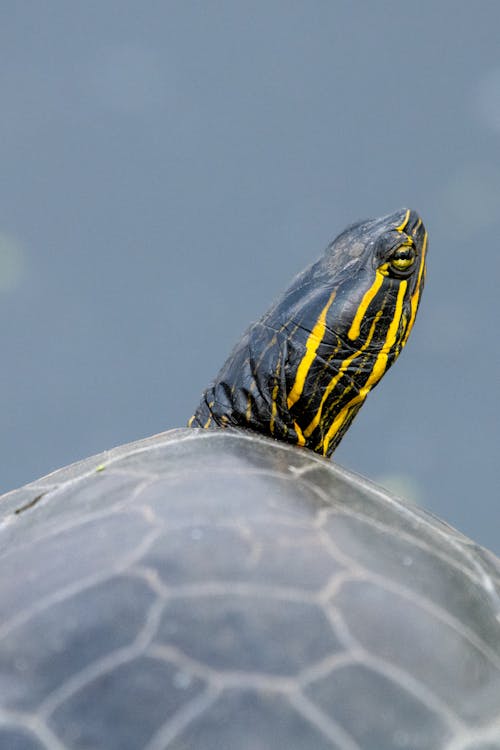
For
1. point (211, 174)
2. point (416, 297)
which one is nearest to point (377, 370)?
point (416, 297)

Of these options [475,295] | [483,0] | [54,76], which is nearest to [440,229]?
[475,295]

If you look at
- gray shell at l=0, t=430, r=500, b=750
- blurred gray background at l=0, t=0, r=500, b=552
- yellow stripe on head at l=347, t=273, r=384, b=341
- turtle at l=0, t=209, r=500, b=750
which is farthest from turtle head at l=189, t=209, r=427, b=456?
blurred gray background at l=0, t=0, r=500, b=552

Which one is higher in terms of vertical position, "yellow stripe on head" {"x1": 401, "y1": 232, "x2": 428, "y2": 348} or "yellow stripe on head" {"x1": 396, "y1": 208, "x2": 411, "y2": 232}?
"yellow stripe on head" {"x1": 396, "y1": 208, "x2": 411, "y2": 232}

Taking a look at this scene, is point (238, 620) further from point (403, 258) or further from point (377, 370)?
point (403, 258)

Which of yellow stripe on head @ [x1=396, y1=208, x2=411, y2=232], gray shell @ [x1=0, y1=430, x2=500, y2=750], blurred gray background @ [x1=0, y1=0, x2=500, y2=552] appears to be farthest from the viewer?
blurred gray background @ [x1=0, y1=0, x2=500, y2=552]

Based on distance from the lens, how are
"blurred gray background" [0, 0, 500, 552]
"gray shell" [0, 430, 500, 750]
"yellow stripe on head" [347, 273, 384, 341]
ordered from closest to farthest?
"gray shell" [0, 430, 500, 750]
"yellow stripe on head" [347, 273, 384, 341]
"blurred gray background" [0, 0, 500, 552]

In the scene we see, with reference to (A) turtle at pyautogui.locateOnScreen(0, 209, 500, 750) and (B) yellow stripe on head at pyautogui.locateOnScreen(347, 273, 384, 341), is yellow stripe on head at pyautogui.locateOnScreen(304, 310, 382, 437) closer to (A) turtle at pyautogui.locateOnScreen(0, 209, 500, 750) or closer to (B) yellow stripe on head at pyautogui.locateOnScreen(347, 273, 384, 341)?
(B) yellow stripe on head at pyautogui.locateOnScreen(347, 273, 384, 341)

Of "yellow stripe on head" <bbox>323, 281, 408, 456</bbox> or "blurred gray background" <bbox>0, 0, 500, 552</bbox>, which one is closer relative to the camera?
"yellow stripe on head" <bbox>323, 281, 408, 456</bbox>
